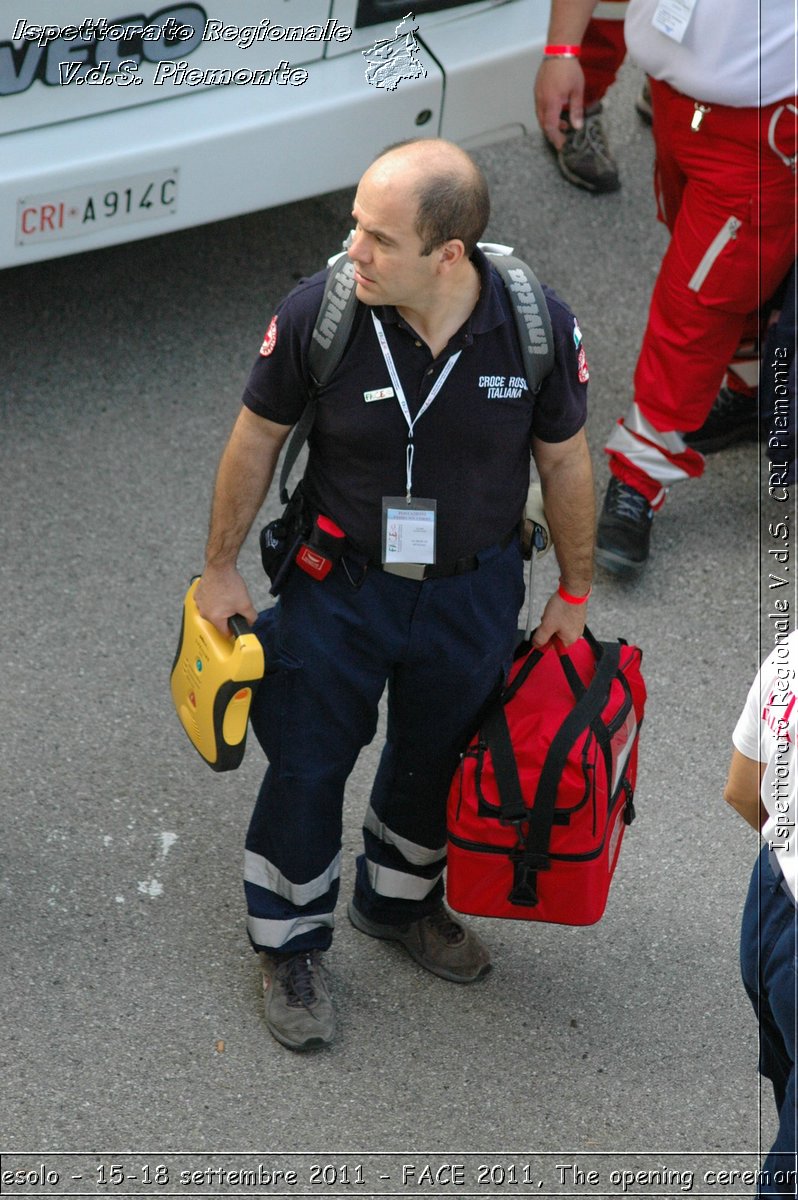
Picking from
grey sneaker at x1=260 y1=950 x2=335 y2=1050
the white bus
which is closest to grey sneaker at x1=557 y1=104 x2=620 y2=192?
the white bus

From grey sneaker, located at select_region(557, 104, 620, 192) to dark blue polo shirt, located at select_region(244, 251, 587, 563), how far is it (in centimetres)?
287

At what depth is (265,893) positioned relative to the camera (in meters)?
3.09

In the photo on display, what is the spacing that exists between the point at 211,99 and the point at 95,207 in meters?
0.42

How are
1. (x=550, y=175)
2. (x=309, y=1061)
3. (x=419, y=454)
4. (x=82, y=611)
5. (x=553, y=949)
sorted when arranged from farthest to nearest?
(x=550, y=175)
(x=82, y=611)
(x=553, y=949)
(x=309, y=1061)
(x=419, y=454)

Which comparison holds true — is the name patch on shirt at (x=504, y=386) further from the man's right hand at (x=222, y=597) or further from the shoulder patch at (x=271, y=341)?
the man's right hand at (x=222, y=597)

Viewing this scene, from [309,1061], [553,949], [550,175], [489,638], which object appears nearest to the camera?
[489,638]

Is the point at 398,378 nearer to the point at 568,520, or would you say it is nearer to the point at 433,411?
the point at 433,411

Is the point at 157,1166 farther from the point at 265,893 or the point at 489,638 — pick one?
the point at 489,638

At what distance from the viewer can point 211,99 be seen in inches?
156

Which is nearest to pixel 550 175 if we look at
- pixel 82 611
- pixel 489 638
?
pixel 82 611

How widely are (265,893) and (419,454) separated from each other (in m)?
0.99

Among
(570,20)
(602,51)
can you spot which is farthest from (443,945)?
(602,51)

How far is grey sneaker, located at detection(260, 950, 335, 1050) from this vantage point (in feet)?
10.1

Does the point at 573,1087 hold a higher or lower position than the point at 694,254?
lower
